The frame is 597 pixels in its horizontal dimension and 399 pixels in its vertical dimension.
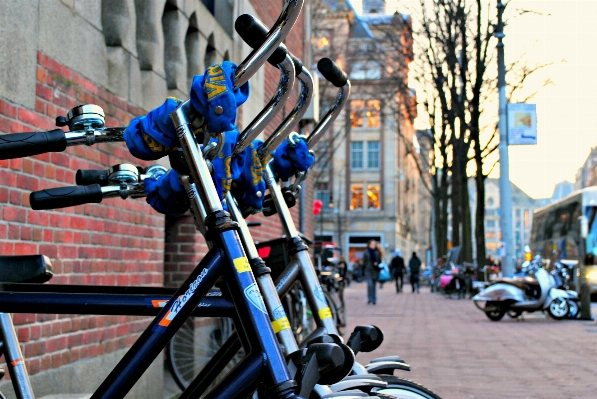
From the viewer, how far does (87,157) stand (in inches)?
215

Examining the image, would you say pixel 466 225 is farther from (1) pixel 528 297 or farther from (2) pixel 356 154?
(2) pixel 356 154

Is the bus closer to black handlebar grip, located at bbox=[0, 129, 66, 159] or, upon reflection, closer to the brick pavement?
the brick pavement

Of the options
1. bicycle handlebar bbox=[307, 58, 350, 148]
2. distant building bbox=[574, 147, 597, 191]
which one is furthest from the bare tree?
distant building bbox=[574, 147, 597, 191]

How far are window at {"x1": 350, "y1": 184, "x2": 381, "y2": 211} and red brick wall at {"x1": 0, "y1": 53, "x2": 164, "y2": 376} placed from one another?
213ft

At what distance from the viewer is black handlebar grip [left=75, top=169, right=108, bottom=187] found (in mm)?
2799

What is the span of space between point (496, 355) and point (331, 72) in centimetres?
716

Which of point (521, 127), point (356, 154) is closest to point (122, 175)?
point (521, 127)

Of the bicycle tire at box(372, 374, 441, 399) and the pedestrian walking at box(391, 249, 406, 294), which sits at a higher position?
the bicycle tire at box(372, 374, 441, 399)

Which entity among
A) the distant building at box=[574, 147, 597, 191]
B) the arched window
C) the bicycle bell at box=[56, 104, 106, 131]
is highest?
the distant building at box=[574, 147, 597, 191]

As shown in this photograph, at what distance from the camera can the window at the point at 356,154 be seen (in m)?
71.9

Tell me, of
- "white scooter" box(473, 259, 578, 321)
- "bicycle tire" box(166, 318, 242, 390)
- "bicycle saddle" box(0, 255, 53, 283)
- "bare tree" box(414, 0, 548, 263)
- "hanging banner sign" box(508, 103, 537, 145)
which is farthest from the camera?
"bare tree" box(414, 0, 548, 263)

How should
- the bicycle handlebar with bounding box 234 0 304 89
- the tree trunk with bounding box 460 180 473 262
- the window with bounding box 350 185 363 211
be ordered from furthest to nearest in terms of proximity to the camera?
the window with bounding box 350 185 363 211
the tree trunk with bounding box 460 180 473 262
the bicycle handlebar with bounding box 234 0 304 89

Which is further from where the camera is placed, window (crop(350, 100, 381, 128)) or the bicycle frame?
window (crop(350, 100, 381, 128))

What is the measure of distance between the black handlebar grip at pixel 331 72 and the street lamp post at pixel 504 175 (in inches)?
726
